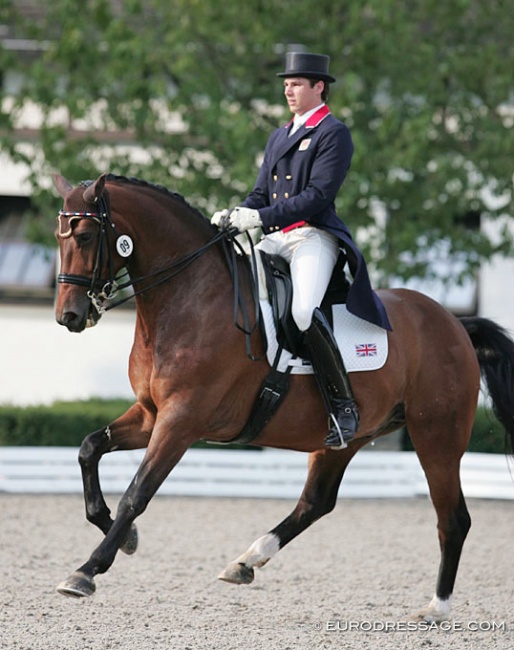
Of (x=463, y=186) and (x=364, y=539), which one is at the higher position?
(x=463, y=186)

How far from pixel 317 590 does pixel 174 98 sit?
23.4 feet

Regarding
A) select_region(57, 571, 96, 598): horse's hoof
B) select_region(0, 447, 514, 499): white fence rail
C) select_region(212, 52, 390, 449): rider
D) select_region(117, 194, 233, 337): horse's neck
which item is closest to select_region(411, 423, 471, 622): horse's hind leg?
select_region(212, 52, 390, 449): rider

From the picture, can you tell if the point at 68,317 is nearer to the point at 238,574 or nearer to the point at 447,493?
the point at 238,574

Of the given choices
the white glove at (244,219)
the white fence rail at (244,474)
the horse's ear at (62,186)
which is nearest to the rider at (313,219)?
the white glove at (244,219)

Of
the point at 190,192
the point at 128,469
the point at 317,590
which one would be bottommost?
the point at 128,469

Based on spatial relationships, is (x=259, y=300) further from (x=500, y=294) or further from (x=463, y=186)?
(x=500, y=294)

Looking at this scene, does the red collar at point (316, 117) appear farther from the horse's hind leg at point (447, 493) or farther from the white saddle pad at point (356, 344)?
the horse's hind leg at point (447, 493)

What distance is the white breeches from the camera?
6117 mm

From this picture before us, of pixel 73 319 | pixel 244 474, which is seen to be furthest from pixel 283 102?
pixel 73 319

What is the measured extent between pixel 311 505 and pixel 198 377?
1.52 m

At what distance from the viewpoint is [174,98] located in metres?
13.2

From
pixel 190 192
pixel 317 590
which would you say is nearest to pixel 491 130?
pixel 190 192

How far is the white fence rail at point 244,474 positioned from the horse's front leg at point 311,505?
5579 mm

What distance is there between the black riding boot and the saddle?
0.09 metres
